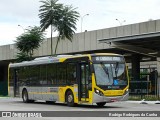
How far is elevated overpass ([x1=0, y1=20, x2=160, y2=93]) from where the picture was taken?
36312mm

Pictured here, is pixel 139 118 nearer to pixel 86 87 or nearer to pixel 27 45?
pixel 86 87

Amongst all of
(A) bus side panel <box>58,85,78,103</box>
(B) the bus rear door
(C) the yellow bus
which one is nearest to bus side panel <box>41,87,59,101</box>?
(C) the yellow bus

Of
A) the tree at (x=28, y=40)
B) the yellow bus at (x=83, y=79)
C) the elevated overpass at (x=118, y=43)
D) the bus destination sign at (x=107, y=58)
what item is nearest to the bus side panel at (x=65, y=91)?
the yellow bus at (x=83, y=79)

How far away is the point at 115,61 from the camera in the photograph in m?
24.8

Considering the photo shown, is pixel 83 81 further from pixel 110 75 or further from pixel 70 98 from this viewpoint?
pixel 70 98

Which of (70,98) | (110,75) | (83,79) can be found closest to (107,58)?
(110,75)

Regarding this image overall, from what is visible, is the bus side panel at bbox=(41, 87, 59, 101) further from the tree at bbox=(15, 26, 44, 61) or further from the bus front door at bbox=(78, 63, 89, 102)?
the tree at bbox=(15, 26, 44, 61)

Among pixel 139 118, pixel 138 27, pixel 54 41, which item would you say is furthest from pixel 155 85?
pixel 54 41

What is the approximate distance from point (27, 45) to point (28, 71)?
19636 millimetres

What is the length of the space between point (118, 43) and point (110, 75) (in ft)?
44.4

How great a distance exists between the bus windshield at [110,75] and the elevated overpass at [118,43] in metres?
8.54

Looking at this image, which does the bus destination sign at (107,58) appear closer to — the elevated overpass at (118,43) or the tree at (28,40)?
the elevated overpass at (118,43)

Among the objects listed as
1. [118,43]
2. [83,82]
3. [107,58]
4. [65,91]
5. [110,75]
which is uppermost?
[118,43]

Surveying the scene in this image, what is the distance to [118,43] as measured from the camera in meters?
37.6
